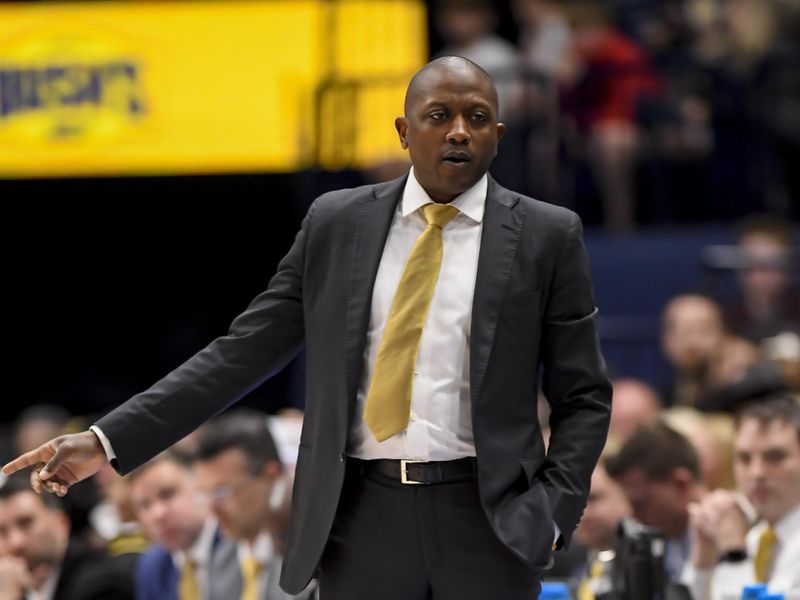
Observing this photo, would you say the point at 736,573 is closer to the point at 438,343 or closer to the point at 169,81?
the point at 438,343

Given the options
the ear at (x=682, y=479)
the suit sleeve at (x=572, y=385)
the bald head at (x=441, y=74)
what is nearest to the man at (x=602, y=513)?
the ear at (x=682, y=479)

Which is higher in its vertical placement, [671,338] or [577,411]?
[577,411]

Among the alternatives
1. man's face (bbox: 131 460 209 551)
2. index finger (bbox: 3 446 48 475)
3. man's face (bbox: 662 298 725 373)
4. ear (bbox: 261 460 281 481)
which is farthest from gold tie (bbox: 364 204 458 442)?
man's face (bbox: 662 298 725 373)

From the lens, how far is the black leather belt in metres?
3.78

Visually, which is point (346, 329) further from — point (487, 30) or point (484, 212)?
point (487, 30)

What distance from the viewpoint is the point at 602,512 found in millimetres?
6621

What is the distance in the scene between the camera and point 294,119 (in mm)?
12555

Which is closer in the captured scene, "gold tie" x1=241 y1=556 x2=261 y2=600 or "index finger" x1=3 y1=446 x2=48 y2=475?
"index finger" x1=3 y1=446 x2=48 y2=475

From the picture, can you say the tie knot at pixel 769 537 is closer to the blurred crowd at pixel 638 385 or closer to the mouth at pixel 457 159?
the blurred crowd at pixel 638 385

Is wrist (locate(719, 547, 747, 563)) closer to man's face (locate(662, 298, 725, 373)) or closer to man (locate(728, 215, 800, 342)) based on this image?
man's face (locate(662, 298, 725, 373))

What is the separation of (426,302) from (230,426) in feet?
11.7

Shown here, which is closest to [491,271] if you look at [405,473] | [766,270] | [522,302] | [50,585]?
[522,302]

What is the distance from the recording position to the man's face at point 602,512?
260 inches

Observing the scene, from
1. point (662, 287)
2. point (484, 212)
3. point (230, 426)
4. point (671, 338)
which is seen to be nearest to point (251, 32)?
point (662, 287)
